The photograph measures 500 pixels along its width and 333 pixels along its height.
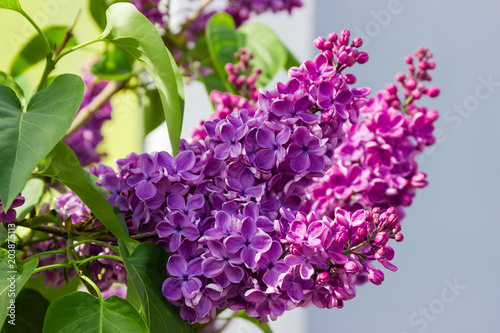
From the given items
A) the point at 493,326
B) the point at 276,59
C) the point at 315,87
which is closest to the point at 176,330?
the point at 315,87

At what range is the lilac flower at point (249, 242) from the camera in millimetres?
351

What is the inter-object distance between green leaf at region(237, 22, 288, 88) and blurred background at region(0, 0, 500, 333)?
34cm

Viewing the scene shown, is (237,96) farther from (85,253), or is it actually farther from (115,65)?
(115,65)

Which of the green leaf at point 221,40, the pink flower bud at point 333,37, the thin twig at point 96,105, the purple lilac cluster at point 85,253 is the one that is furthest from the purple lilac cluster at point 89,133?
the pink flower bud at point 333,37

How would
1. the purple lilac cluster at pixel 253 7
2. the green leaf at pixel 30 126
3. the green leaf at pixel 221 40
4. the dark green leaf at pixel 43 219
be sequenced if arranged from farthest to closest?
the purple lilac cluster at pixel 253 7, the green leaf at pixel 221 40, the dark green leaf at pixel 43 219, the green leaf at pixel 30 126

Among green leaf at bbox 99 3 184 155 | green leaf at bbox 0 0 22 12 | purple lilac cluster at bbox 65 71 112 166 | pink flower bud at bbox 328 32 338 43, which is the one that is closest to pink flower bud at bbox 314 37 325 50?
pink flower bud at bbox 328 32 338 43

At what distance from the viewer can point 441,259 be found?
3.72ft

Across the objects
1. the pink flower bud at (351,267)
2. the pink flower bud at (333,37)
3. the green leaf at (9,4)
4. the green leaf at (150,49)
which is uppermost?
the pink flower bud at (333,37)

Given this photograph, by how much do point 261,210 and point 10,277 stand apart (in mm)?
161

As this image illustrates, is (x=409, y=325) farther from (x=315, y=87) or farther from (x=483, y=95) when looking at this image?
(x=315, y=87)

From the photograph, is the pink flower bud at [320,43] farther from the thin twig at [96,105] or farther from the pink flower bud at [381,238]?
the thin twig at [96,105]

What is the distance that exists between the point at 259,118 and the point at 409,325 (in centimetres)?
94

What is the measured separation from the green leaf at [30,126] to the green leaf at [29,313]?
0.53 feet

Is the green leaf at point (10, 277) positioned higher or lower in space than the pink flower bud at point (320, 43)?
lower
